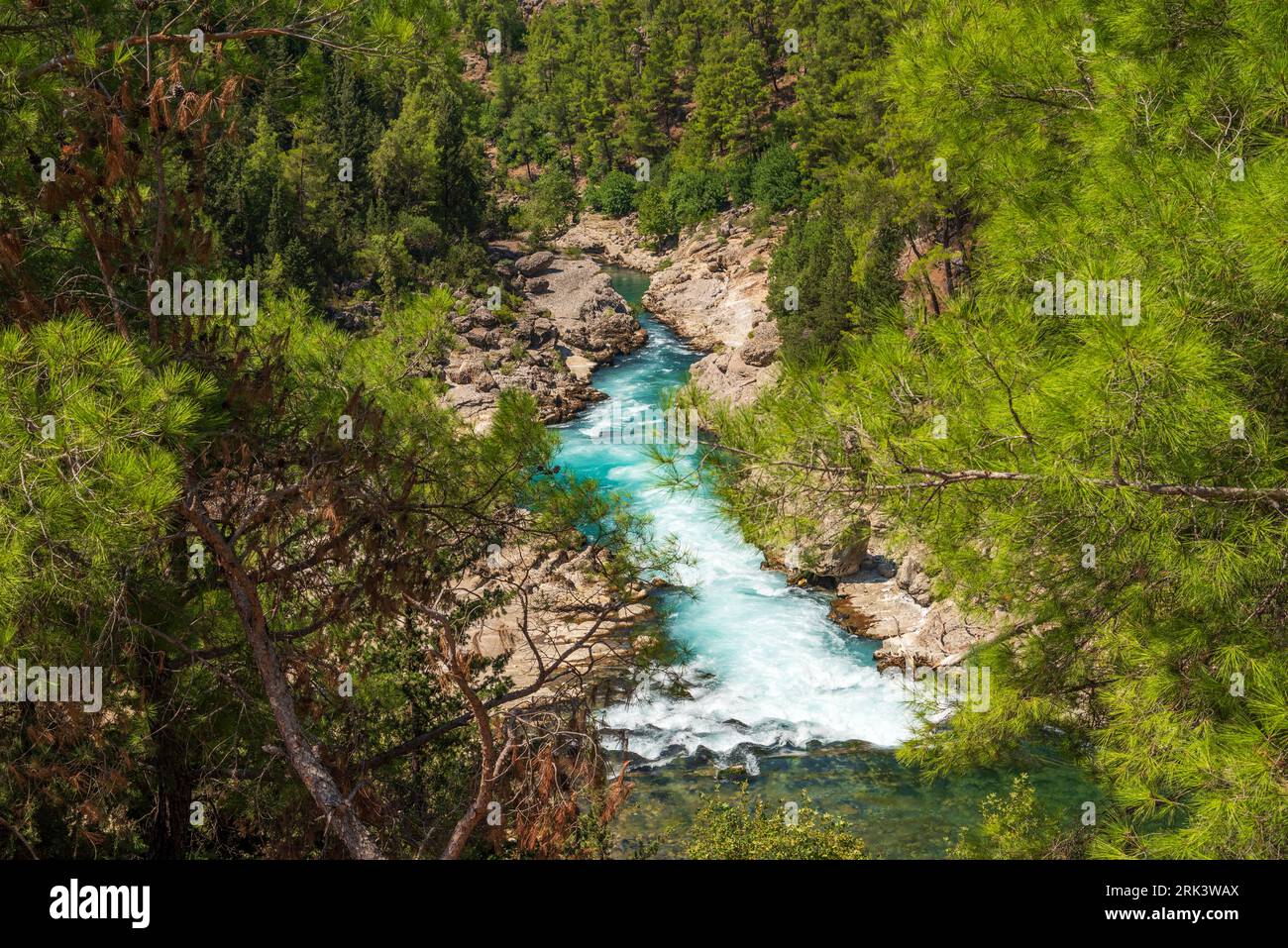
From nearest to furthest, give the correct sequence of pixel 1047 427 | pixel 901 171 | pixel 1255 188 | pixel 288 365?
pixel 1255 188, pixel 1047 427, pixel 288 365, pixel 901 171

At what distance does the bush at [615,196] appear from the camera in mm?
49375

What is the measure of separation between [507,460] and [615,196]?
4586 centimetres

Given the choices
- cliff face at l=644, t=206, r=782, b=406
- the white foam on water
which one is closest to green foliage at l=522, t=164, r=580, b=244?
cliff face at l=644, t=206, r=782, b=406

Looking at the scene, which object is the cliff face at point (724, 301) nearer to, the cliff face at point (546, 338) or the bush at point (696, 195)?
the bush at point (696, 195)

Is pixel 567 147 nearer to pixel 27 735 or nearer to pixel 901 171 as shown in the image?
pixel 901 171

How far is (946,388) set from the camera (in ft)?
14.4

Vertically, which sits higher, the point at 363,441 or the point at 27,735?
the point at 363,441

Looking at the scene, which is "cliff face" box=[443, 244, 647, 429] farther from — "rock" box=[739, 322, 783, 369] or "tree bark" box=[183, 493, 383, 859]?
"tree bark" box=[183, 493, 383, 859]

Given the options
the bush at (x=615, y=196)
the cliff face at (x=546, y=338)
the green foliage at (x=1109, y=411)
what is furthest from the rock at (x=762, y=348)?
the bush at (x=615, y=196)

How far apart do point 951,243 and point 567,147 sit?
3908 cm

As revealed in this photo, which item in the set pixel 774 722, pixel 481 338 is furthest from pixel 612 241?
pixel 774 722

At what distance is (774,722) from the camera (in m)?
12.6

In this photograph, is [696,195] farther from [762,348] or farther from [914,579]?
[914,579]

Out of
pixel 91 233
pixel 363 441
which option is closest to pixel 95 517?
pixel 91 233
